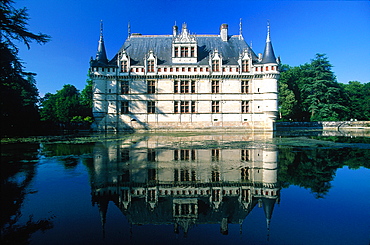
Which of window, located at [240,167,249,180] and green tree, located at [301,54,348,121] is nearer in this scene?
window, located at [240,167,249,180]

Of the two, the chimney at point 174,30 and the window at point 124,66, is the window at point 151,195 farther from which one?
the chimney at point 174,30

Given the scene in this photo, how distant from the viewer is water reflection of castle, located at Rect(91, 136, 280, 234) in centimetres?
424

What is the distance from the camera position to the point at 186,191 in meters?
5.38

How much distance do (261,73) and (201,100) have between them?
8.35 m

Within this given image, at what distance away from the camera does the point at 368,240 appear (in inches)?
131

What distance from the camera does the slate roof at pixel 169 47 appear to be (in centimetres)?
3142

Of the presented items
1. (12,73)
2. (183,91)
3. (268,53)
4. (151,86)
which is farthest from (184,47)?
(12,73)

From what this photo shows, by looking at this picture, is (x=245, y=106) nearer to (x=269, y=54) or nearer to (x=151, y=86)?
(x=269, y=54)

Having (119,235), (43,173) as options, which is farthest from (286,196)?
(43,173)

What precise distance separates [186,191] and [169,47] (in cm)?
3009

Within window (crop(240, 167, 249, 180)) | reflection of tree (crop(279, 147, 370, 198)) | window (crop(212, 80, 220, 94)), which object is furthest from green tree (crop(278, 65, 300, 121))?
window (crop(240, 167, 249, 180))

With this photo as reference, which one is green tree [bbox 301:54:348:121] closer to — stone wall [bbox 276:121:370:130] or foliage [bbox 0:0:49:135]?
stone wall [bbox 276:121:370:130]

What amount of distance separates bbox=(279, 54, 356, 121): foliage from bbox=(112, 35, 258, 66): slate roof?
49.5 feet

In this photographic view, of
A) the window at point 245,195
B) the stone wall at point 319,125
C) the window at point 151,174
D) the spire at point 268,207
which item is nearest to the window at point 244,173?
the window at point 245,195
